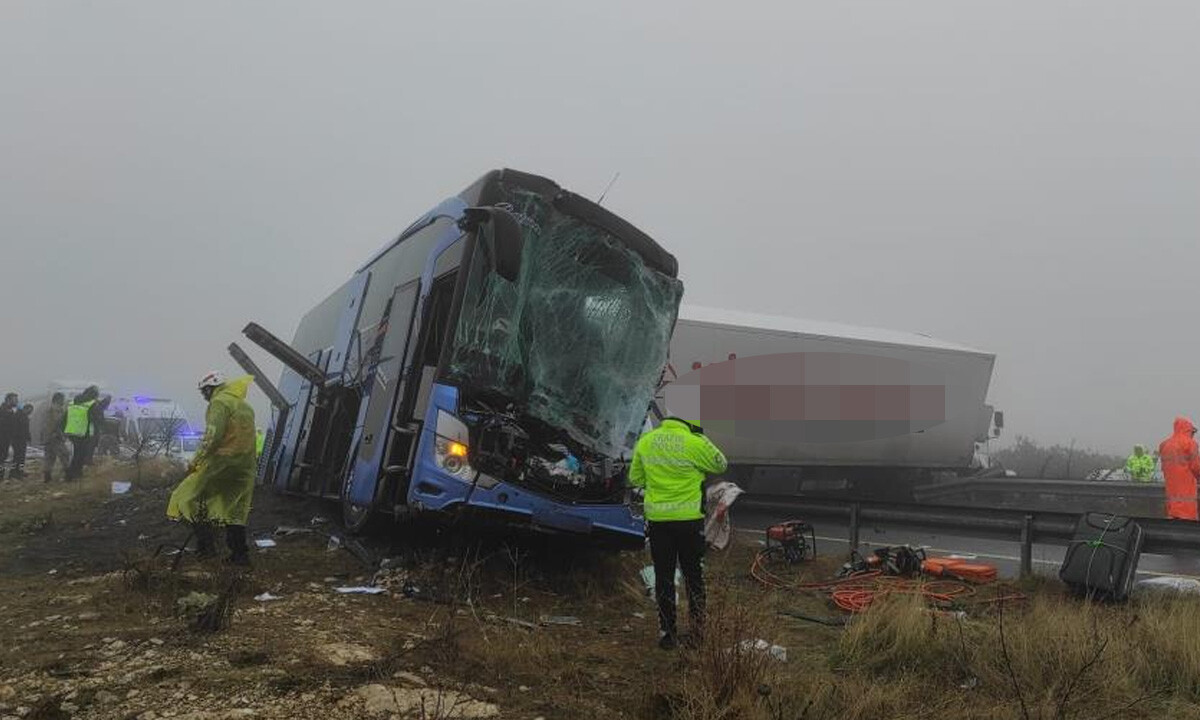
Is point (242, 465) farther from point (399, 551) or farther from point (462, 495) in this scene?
point (462, 495)

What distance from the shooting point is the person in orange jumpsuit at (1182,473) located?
10.4m

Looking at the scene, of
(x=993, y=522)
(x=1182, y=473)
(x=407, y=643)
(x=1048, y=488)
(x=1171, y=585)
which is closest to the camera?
(x=407, y=643)

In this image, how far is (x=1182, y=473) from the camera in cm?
1039

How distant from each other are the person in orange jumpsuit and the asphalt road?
32.0 inches

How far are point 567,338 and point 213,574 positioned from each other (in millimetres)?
3081

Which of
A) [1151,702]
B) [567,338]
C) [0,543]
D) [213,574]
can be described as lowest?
[0,543]

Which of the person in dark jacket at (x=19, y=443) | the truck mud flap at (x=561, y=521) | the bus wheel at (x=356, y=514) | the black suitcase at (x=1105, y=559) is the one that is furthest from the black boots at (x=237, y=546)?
the person in dark jacket at (x=19, y=443)

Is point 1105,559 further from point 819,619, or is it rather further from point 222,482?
point 222,482

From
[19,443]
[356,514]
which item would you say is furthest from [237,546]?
[19,443]

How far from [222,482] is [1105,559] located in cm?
691

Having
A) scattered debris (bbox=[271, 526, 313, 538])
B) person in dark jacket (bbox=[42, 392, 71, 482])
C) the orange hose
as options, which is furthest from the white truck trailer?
person in dark jacket (bbox=[42, 392, 71, 482])

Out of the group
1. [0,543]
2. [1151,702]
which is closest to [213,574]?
[0,543]

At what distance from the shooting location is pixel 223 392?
720 centimetres

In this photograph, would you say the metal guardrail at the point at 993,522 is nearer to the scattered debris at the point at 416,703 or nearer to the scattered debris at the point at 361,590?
the scattered debris at the point at 361,590
